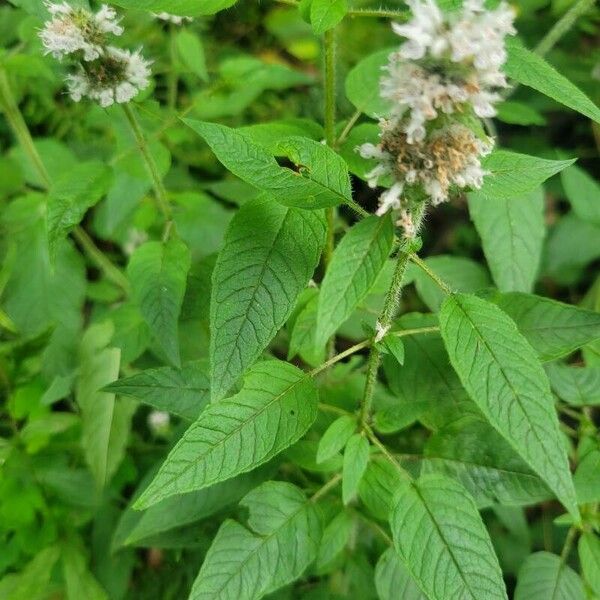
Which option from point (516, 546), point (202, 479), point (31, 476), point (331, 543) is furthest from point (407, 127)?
point (516, 546)

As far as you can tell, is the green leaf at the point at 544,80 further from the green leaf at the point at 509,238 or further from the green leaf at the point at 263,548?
the green leaf at the point at 263,548

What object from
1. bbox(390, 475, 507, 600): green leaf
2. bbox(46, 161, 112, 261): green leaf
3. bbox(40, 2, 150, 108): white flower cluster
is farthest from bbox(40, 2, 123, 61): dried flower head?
bbox(390, 475, 507, 600): green leaf

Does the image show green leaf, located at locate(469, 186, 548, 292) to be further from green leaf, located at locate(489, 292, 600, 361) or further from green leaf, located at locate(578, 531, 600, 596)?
green leaf, located at locate(578, 531, 600, 596)

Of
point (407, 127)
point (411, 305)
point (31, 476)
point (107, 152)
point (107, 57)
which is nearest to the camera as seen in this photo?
point (407, 127)

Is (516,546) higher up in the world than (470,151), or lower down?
lower down

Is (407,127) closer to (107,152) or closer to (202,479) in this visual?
(202,479)

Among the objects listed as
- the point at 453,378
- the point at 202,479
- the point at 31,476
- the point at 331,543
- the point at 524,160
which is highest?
the point at 524,160

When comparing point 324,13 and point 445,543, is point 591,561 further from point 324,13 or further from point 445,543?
point 324,13

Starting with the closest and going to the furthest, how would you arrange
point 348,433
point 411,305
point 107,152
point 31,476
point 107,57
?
point 348,433 → point 107,57 → point 31,476 → point 107,152 → point 411,305

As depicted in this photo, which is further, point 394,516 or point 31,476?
point 31,476
